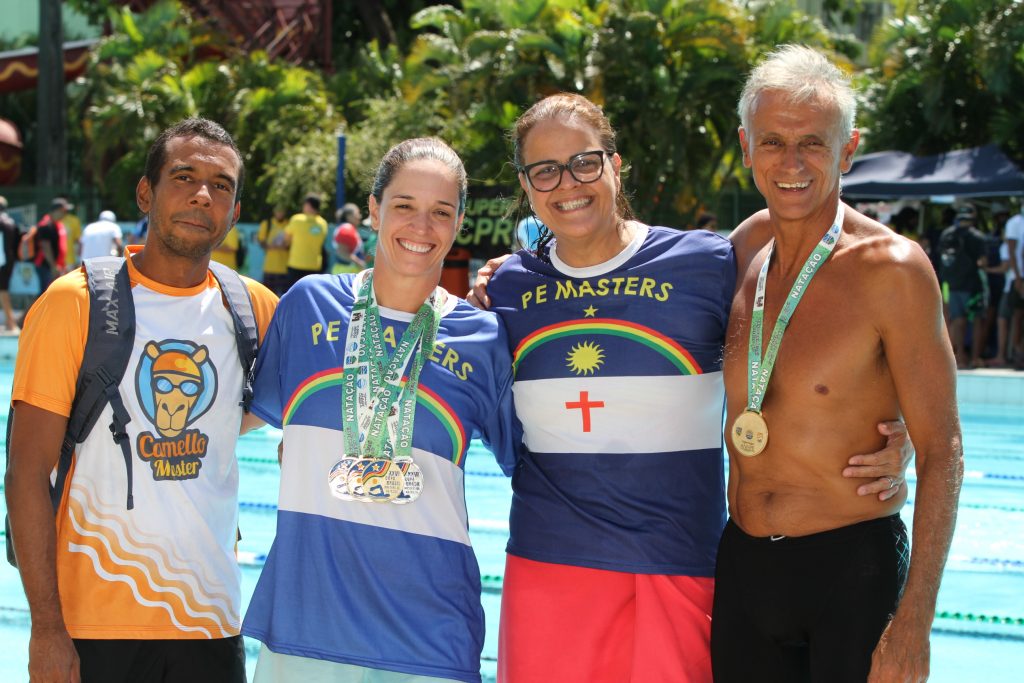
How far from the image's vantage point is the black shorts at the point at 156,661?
2.69 meters

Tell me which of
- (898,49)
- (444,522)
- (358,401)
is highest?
(898,49)

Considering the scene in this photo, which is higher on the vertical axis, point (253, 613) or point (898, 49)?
point (898, 49)

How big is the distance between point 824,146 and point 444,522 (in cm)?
129

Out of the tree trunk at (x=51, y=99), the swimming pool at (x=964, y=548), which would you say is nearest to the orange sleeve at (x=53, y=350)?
the swimming pool at (x=964, y=548)

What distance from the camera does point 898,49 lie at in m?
18.7

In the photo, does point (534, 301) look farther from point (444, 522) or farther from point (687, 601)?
point (687, 601)

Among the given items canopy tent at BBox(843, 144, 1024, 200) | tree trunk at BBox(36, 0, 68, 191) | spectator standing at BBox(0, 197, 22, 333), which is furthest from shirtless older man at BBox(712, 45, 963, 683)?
tree trunk at BBox(36, 0, 68, 191)

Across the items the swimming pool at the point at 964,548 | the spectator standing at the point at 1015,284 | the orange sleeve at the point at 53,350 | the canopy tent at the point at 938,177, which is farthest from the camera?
the canopy tent at the point at 938,177

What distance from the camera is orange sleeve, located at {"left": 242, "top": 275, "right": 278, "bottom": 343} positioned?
121 inches

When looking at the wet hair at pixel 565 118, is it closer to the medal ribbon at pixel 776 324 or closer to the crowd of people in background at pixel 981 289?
the medal ribbon at pixel 776 324

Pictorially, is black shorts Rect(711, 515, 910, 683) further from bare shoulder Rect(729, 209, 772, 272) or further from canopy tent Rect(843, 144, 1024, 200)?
canopy tent Rect(843, 144, 1024, 200)

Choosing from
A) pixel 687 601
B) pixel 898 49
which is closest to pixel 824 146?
pixel 687 601

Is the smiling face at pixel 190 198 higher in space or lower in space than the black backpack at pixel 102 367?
higher

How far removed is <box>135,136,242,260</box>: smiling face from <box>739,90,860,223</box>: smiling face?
4.55 ft
